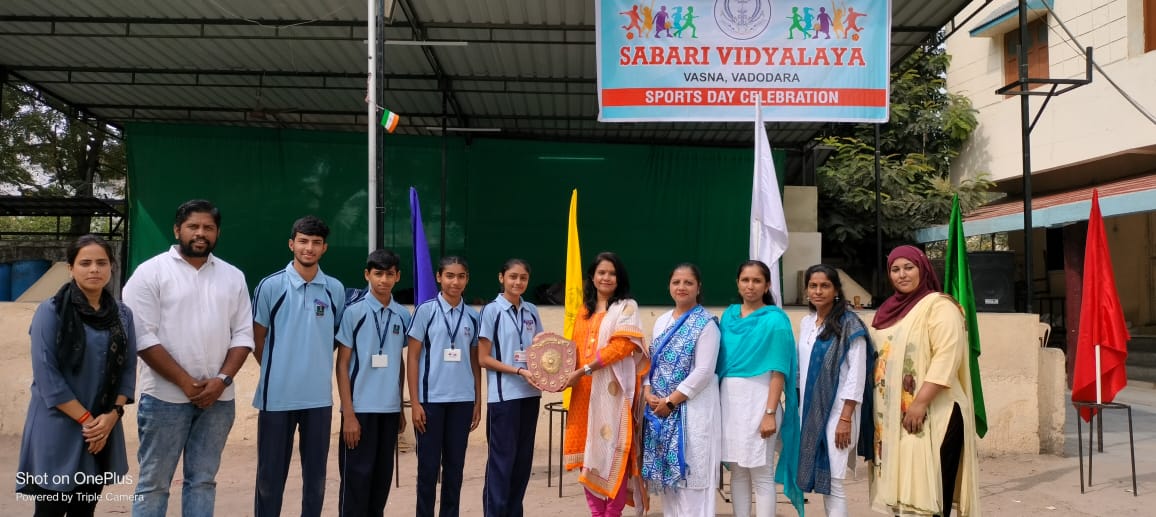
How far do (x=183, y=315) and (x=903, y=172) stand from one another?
12.8 meters

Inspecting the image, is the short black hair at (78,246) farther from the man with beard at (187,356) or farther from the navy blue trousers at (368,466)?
the navy blue trousers at (368,466)

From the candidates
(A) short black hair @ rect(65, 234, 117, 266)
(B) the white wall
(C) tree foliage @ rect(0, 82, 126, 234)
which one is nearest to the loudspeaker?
(B) the white wall

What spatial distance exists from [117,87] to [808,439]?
10727mm

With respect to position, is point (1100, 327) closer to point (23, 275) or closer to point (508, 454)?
point (508, 454)

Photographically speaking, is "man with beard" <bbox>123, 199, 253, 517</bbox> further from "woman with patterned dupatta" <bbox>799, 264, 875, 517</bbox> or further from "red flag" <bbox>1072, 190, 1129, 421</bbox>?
"red flag" <bbox>1072, 190, 1129, 421</bbox>

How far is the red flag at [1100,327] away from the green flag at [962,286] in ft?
4.04

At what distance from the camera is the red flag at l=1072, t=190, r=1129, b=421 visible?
15.6 feet

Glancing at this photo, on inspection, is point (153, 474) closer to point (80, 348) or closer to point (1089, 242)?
point (80, 348)

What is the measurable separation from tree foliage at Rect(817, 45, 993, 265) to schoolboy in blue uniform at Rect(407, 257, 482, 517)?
1044 centimetres

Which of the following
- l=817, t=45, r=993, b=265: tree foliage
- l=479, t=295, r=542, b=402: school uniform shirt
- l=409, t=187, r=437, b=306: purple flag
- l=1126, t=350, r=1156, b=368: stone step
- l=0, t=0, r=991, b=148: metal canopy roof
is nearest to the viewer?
l=479, t=295, r=542, b=402: school uniform shirt

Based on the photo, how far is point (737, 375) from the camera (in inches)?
128

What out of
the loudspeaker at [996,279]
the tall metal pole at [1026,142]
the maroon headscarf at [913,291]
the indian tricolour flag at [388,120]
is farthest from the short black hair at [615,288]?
the loudspeaker at [996,279]

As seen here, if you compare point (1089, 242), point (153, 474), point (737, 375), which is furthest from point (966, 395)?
point (153, 474)

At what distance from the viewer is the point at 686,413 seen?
324 centimetres
